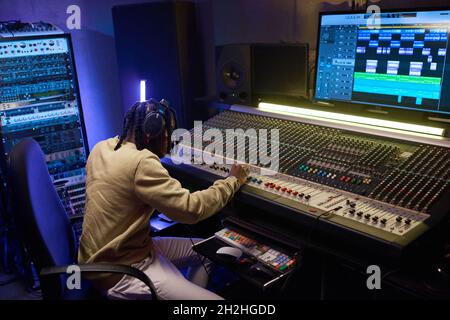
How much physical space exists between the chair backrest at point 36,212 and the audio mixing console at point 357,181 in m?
0.60

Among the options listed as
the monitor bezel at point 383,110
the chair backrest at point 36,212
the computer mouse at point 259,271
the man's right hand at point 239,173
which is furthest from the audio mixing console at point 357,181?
the chair backrest at point 36,212

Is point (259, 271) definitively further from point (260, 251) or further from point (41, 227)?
point (41, 227)

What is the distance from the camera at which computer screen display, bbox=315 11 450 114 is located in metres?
1.69

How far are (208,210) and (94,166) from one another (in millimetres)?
475

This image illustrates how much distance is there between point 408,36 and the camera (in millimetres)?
1748

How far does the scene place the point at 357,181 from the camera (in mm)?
1596

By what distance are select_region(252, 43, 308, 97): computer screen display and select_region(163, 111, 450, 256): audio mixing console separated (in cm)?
29

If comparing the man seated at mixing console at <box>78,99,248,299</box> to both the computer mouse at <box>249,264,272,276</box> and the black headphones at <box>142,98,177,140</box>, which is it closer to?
the black headphones at <box>142,98,177,140</box>

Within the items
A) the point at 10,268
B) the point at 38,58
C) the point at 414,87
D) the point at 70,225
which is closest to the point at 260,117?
the point at 414,87

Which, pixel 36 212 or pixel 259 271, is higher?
pixel 36 212

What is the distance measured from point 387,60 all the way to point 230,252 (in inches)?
40.1

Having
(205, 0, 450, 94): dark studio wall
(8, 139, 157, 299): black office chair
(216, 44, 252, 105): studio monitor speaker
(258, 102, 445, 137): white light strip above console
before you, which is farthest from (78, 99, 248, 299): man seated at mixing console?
(205, 0, 450, 94): dark studio wall

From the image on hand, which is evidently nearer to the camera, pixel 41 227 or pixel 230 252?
pixel 41 227

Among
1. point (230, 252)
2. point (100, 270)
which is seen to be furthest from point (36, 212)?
point (230, 252)
